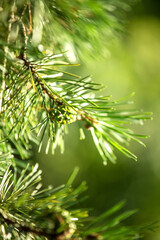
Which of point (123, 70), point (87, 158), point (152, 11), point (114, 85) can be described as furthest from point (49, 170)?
point (152, 11)

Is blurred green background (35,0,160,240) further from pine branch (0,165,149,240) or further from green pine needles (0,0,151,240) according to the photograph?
pine branch (0,165,149,240)

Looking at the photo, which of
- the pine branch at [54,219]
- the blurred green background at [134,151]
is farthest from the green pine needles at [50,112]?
the blurred green background at [134,151]

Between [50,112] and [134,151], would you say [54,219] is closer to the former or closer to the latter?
[50,112]

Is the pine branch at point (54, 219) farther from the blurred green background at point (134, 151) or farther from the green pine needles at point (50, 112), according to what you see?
the blurred green background at point (134, 151)

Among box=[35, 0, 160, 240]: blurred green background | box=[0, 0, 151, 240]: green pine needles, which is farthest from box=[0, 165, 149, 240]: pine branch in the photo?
box=[35, 0, 160, 240]: blurred green background

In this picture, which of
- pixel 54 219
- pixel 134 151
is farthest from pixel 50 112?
pixel 134 151

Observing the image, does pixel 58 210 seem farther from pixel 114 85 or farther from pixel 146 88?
pixel 146 88

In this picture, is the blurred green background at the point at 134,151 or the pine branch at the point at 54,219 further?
the blurred green background at the point at 134,151
